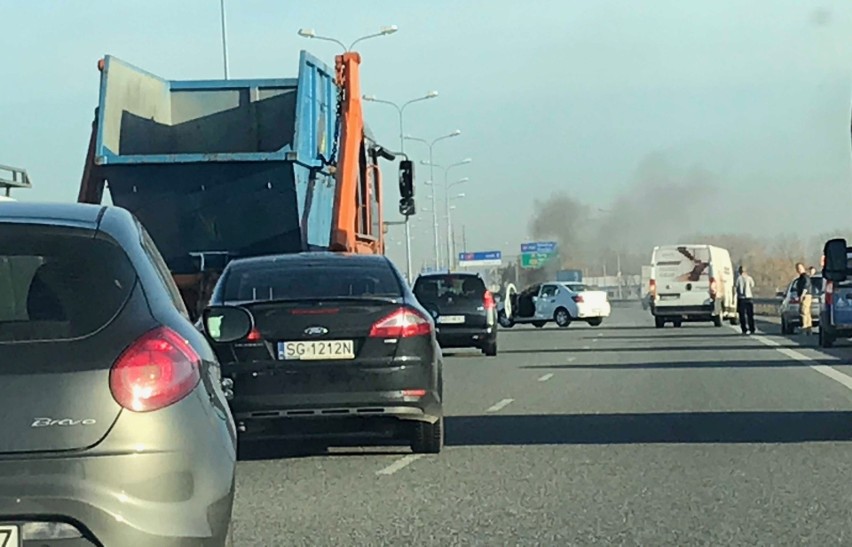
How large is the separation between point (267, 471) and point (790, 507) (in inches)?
158

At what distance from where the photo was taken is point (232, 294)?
12.5m

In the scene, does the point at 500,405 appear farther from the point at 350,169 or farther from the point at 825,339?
the point at 825,339

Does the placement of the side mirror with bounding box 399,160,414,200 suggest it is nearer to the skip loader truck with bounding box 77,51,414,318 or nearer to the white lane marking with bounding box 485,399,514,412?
the skip loader truck with bounding box 77,51,414,318

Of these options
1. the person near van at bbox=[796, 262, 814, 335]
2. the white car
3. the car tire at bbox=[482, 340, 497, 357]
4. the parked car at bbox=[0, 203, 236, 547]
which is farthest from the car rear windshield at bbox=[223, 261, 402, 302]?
the white car

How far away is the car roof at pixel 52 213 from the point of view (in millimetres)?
5699

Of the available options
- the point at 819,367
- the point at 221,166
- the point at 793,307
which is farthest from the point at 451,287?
the point at 221,166

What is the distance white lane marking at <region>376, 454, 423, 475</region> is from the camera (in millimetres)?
11605

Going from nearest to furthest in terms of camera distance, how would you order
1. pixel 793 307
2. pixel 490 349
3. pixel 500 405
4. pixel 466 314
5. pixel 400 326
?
pixel 400 326 → pixel 500 405 → pixel 466 314 → pixel 490 349 → pixel 793 307

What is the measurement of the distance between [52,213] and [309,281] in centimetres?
678

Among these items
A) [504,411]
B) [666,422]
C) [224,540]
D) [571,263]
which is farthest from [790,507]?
[571,263]

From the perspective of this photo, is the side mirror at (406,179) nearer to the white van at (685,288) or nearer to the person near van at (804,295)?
the person near van at (804,295)

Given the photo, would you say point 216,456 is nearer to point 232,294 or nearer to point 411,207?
point 232,294

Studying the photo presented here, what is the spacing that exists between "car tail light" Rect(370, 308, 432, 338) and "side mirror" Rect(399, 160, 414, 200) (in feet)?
37.0

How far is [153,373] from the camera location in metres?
5.37
